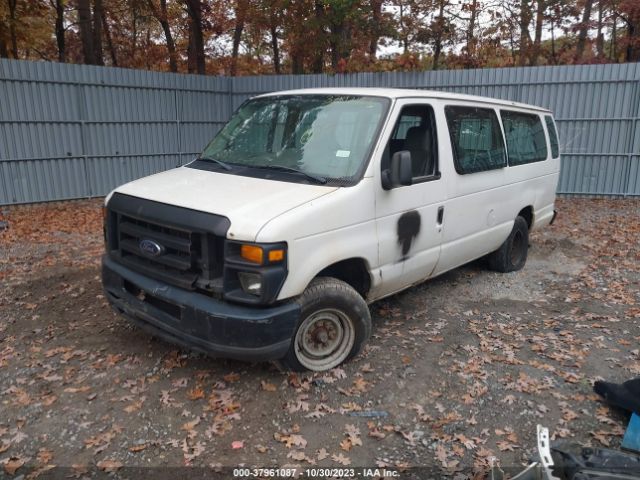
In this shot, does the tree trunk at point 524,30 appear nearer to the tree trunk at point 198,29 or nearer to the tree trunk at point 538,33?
the tree trunk at point 538,33

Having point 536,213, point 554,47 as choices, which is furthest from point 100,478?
point 554,47

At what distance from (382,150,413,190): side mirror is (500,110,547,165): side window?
252cm

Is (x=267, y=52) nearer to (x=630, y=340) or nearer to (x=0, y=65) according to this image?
(x=0, y=65)

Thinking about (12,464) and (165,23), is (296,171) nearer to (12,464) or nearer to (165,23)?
(12,464)

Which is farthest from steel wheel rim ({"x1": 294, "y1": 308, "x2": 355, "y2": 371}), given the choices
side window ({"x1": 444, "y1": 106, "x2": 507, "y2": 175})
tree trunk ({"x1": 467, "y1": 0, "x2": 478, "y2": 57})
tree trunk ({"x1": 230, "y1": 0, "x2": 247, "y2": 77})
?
tree trunk ({"x1": 467, "y1": 0, "x2": 478, "y2": 57})

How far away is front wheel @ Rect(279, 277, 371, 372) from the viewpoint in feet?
12.5

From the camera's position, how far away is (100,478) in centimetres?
302

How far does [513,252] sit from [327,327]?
377 cm

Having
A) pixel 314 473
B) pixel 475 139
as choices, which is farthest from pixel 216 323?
pixel 475 139

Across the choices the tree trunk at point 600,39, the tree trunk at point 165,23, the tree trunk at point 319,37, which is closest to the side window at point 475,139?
the tree trunk at point 319,37

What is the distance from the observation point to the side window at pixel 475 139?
502 cm

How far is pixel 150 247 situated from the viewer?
3.74 m

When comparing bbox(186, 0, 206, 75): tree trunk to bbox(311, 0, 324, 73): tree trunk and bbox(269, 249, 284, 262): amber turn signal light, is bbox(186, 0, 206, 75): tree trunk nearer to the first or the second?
bbox(311, 0, 324, 73): tree trunk

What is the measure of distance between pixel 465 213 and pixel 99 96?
30.9ft
